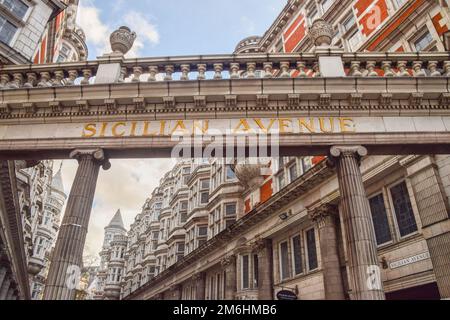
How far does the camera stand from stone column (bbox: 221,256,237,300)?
2481cm

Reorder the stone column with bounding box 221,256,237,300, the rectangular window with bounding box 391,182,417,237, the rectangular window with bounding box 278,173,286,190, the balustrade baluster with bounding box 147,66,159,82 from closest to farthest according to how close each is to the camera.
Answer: the balustrade baluster with bounding box 147,66,159,82 → the rectangular window with bounding box 391,182,417,237 → the rectangular window with bounding box 278,173,286,190 → the stone column with bounding box 221,256,237,300

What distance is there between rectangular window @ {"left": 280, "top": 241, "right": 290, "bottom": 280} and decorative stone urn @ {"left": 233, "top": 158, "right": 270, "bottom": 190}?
Answer: 20.6ft

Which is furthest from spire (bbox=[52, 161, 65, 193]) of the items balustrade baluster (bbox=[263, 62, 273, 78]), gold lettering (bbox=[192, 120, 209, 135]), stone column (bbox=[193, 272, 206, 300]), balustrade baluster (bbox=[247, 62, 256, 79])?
balustrade baluster (bbox=[263, 62, 273, 78])

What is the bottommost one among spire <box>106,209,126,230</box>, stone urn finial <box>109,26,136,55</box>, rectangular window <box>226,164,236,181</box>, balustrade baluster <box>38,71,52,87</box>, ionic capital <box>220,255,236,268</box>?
ionic capital <box>220,255,236,268</box>

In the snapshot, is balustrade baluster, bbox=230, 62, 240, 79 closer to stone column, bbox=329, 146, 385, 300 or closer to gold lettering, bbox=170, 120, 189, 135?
gold lettering, bbox=170, 120, 189, 135

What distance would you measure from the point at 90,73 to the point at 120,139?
3.08m

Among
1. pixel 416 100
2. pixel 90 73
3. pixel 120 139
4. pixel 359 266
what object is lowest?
pixel 359 266

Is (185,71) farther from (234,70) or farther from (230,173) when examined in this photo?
(230,173)

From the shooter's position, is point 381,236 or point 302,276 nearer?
point 381,236

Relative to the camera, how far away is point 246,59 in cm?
1094

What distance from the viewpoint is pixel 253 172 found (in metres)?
26.6
